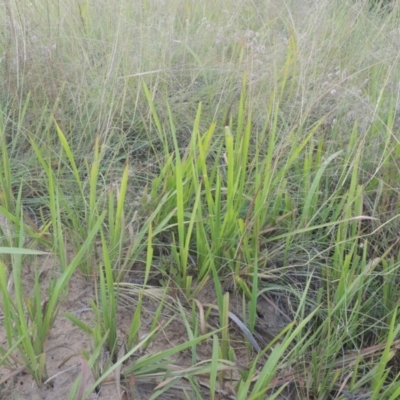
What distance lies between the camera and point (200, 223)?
3.76 ft

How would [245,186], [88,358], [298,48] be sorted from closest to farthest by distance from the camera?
[88,358]
[245,186]
[298,48]

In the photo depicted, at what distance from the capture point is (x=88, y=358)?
36.7 inches

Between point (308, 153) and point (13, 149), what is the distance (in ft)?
2.59

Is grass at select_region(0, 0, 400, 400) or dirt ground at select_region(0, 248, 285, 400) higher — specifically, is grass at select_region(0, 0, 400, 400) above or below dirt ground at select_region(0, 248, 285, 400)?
above

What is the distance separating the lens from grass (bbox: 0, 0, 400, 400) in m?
0.99

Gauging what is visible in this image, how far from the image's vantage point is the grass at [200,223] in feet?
3.25

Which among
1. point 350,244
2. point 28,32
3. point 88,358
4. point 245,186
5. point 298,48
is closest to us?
point 88,358

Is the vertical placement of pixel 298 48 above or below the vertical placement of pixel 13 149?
above

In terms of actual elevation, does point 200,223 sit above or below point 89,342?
above

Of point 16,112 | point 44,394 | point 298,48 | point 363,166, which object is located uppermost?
point 298,48

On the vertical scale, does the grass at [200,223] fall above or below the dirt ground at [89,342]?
above

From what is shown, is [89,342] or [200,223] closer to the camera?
[89,342]

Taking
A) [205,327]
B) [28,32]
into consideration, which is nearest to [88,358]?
[205,327]

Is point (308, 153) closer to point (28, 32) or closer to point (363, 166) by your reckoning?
point (363, 166)
